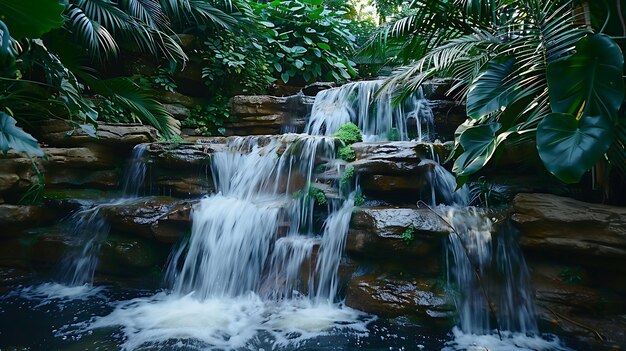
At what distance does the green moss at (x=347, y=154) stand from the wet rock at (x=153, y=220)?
1.93 m

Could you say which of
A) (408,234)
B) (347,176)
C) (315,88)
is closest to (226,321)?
(408,234)

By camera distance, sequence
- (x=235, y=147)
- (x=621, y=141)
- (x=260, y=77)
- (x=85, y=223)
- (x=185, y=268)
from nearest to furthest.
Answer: (x=621, y=141), (x=185, y=268), (x=85, y=223), (x=235, y=147), (x=260, y=77)

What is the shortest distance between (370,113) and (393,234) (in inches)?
138

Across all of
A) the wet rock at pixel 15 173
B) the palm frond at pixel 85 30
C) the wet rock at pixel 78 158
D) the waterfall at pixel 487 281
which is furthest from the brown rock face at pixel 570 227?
the palm frond at pixel 85 30

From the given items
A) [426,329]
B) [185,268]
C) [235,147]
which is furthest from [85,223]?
[426,329]

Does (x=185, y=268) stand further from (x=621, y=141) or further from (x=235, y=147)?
(x=621, y=141)

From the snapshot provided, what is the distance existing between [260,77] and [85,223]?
14.8 feet

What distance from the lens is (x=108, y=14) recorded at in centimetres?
556

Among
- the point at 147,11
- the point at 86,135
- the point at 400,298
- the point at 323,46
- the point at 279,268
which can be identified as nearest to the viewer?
the point at 400,298

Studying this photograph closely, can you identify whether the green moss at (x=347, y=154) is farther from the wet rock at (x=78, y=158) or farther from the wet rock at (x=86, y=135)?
the wet rock at (x=78, y=158)

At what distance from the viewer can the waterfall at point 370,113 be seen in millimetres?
5922

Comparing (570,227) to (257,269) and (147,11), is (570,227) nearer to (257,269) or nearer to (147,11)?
(257,269)

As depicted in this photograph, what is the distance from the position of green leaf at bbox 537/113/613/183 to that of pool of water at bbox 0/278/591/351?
4.97 ft

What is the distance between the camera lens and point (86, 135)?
481 cm
